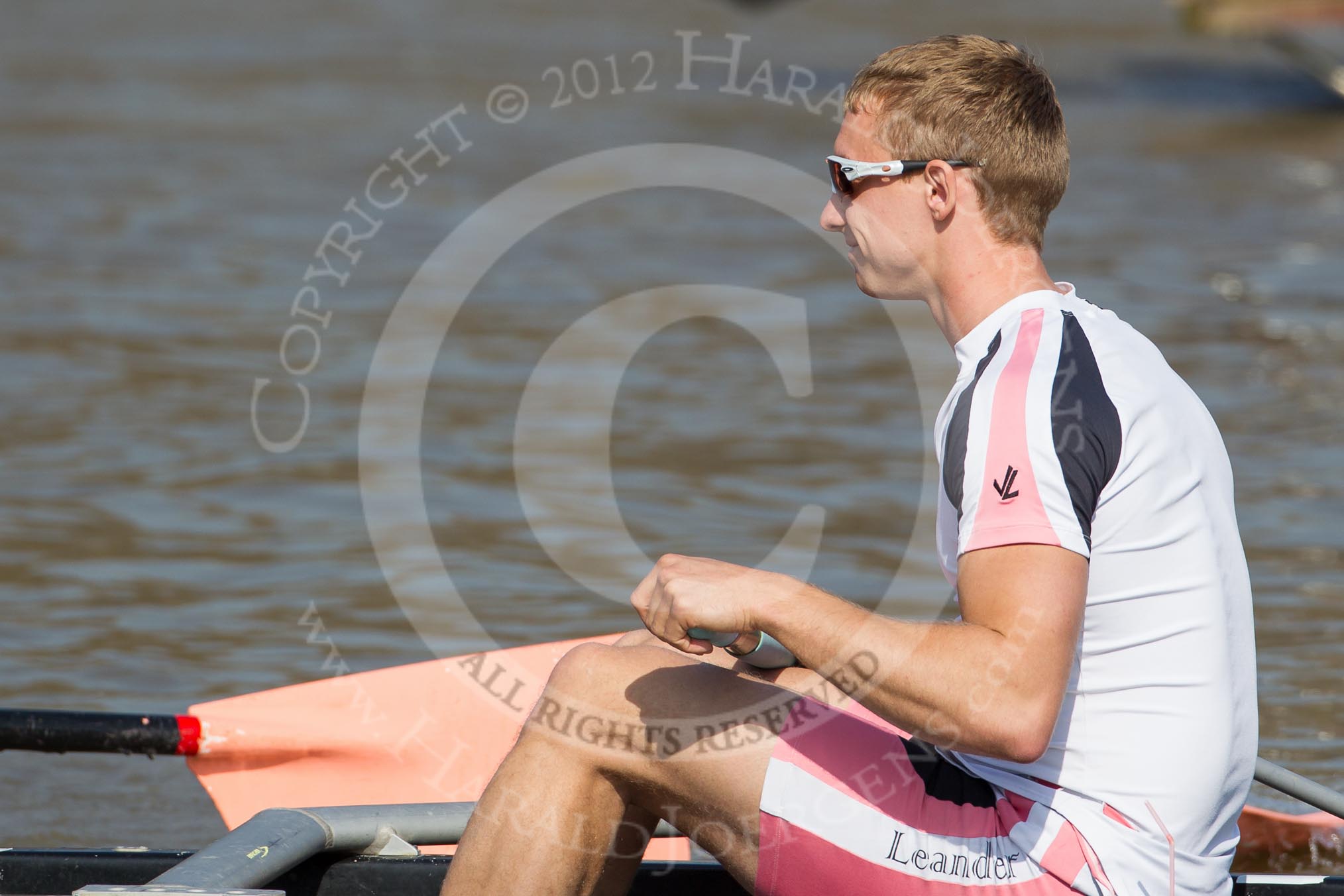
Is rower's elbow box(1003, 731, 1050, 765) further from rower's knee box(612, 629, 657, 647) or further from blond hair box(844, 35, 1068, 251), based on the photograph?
rower's knee box(612, 629, 657, 647)

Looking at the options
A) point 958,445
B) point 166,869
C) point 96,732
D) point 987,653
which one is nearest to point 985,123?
point 958,445

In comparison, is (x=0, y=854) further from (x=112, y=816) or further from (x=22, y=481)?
(x=22, y=481)

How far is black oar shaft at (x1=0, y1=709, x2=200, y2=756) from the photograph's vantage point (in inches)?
122

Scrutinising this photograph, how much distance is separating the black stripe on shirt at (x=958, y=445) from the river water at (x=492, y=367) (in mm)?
1893

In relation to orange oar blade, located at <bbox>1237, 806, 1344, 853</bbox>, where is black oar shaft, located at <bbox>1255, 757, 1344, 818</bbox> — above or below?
above

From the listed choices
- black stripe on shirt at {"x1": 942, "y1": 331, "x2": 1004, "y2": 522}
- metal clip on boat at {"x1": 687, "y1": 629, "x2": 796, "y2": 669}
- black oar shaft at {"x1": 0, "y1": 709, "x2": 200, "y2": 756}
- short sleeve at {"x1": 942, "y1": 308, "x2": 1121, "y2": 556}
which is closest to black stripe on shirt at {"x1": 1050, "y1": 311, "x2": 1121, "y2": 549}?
short sleeve at {"x1": 942, "y1": 308, "x2": 1121, "y2": 556}

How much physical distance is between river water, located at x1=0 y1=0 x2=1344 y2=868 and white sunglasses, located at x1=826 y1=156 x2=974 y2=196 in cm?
197

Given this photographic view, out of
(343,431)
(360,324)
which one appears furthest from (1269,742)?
(360,324)

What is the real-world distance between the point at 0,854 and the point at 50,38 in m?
15.9

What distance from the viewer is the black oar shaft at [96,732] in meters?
3.09

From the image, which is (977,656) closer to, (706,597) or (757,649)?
(706,597)

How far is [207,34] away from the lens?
17.0m

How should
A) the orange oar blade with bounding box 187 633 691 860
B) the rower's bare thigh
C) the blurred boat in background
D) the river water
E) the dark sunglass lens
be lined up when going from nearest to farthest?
1. the rower's bare thigh
2. the dark sunglass lens
3. the orange oar blade with bounding box 187 633 691 860
4. the river water
5. the blurred boat in background

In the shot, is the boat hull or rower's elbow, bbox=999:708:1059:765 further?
the boat hull
